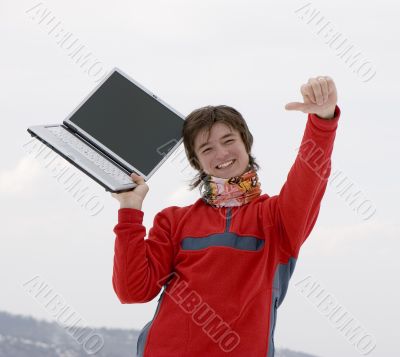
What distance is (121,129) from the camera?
6.77 feet

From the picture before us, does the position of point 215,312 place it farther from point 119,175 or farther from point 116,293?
point 119,175

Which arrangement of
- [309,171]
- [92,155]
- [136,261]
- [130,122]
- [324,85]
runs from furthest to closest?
[130,122] < [92,155] < [136,261] < [309,171] < [324,85]

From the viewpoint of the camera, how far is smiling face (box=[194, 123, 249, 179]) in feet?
6.23

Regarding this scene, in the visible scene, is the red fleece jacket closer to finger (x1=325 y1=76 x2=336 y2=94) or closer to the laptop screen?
finger (x1=325 y1=76 x2=336 y2=94)

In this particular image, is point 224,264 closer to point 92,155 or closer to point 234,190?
point 234,190

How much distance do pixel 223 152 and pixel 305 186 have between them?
29cm

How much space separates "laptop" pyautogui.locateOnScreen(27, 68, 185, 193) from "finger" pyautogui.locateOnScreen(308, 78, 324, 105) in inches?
21.7

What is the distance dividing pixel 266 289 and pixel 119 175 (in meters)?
0.56

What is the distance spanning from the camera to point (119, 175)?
A: 1.95 meters

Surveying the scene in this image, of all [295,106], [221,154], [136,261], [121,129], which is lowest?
[136,261]

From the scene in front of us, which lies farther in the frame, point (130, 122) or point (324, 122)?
point (130, 122)

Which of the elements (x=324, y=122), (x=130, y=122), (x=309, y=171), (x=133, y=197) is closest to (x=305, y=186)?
(x=309, y=171)

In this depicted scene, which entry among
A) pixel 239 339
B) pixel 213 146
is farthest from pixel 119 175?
pixel 239 339

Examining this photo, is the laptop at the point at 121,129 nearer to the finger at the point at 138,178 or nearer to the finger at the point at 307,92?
the finger at the point at 138,178
